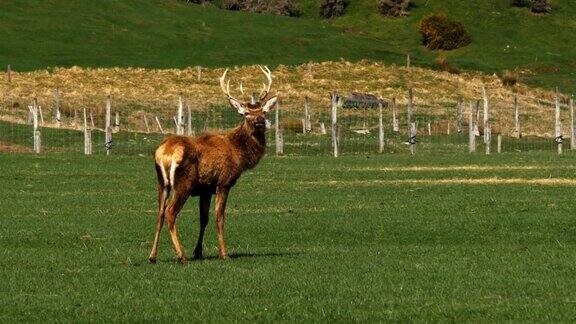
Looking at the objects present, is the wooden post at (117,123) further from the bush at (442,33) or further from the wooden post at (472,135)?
the bush at (442,33)

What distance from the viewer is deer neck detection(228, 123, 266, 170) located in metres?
20.2

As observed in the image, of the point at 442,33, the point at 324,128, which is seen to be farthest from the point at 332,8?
the point at 324,128

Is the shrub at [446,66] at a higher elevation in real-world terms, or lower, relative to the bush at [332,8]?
lower

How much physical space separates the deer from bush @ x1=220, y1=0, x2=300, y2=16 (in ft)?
356

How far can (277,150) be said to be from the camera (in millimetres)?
55469

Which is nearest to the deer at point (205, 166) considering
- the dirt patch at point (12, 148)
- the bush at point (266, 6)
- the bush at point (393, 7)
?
the dirt patch at point (12, 148)

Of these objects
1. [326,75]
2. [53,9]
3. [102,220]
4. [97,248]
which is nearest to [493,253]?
[97,248]

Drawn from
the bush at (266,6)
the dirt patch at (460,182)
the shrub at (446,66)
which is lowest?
the dirt patch at (460,182)

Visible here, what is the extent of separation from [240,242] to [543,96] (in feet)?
233

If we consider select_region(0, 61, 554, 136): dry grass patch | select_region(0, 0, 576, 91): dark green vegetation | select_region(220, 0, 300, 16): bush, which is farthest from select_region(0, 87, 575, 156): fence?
select_region(220, 0, 300, 16): bush

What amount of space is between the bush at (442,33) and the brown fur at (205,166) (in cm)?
9319

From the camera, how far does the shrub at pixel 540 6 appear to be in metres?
124

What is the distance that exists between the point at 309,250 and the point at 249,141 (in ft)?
6.73

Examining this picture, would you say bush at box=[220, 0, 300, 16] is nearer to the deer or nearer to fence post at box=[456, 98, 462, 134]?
fence post at box=[456, 98, 462, 134]
